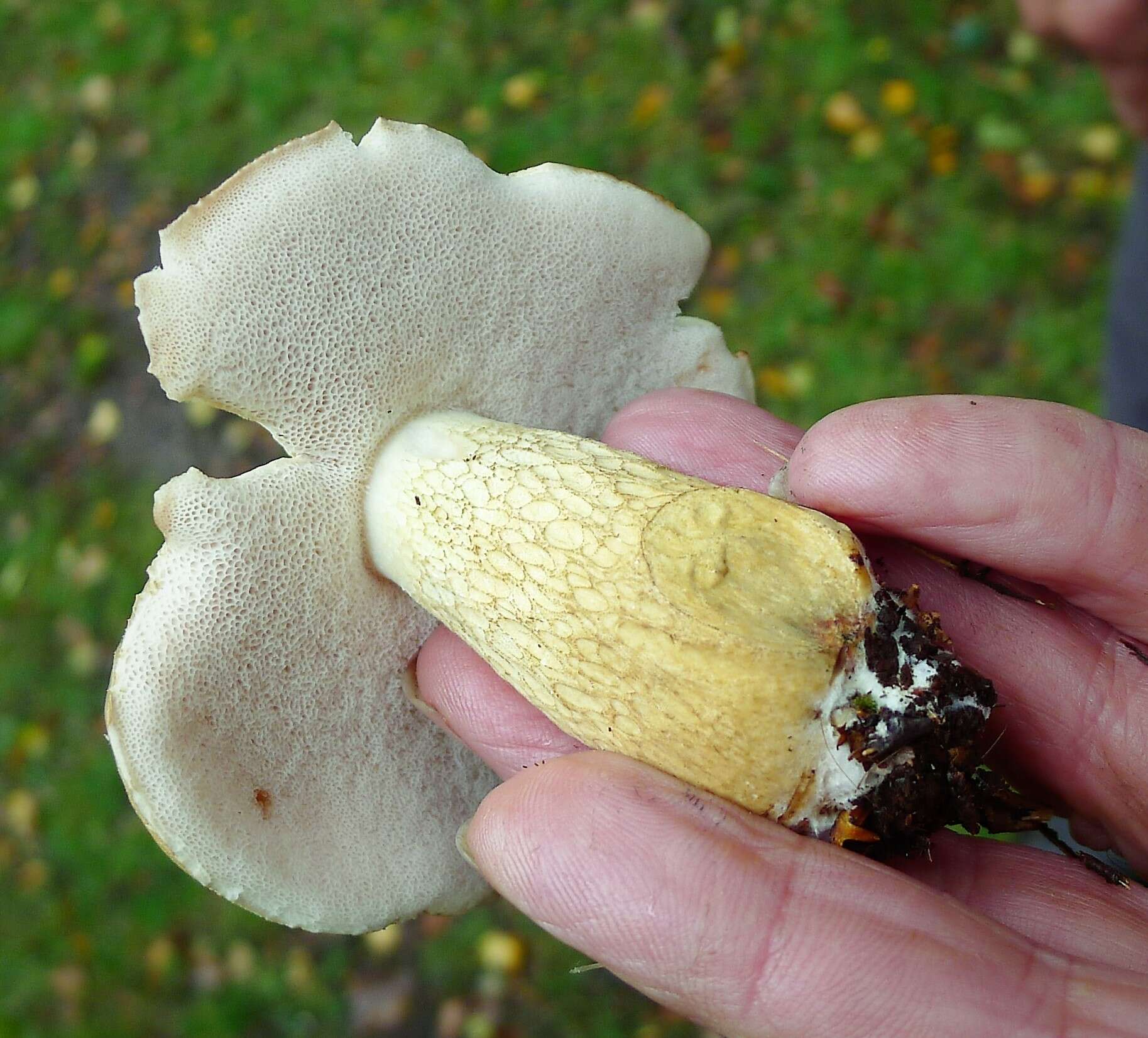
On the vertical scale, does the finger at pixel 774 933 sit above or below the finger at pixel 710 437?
below

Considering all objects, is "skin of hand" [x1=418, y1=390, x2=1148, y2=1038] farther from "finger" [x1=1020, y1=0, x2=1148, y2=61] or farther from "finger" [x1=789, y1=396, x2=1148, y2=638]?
"finger" [x1=1020, y1=0, x2=1148, y2=61]

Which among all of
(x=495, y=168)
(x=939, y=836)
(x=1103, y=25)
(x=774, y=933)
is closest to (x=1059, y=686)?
(x=939, y=836)

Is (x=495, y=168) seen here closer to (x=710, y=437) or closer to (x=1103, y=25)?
(x=1103, y=25)

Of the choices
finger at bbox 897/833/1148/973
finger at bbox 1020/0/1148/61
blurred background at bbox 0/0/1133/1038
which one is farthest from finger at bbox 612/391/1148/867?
blurred background at bbox 0/0/1133/1038

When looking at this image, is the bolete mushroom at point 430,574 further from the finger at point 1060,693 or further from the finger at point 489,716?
the finger at point 1060,693

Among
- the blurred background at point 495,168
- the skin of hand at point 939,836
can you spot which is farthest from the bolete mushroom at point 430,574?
the blurred background at point 495,168

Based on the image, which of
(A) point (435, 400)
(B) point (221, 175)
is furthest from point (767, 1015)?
(B) point (221, 175)
